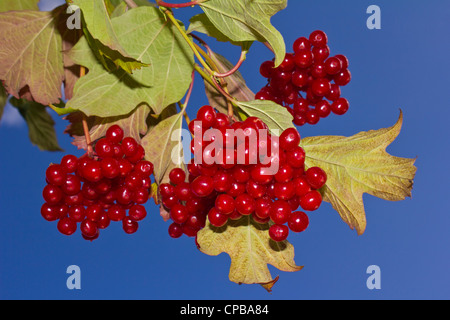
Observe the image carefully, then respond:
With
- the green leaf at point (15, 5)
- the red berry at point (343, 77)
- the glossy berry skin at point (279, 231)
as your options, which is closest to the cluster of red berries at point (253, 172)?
the glossy berry skin at point (279, 231)

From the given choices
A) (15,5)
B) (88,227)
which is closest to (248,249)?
(88,227)

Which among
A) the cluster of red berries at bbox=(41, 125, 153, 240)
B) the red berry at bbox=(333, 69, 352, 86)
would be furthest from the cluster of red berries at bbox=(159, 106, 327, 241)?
the red berry at bbox=(333, 69, 352, 86)

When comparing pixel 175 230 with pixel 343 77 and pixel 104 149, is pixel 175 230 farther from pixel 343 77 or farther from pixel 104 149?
pixel 343 77

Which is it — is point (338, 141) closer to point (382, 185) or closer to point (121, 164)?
point (382, 185)

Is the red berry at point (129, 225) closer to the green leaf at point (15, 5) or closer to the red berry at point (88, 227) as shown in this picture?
the red berry at point (88, 227)

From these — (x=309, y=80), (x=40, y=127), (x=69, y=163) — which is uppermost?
(x=40, y=127)

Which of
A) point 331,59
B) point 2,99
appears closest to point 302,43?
point 331,59

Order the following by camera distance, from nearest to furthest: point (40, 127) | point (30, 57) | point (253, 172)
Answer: point (253, 172)
point (30, 57)
point (40, 127)
